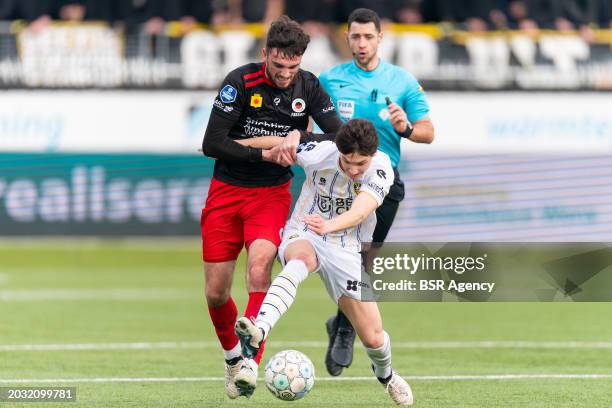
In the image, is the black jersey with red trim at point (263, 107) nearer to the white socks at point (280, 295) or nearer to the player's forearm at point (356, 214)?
the player's forearm at point (356, 214)

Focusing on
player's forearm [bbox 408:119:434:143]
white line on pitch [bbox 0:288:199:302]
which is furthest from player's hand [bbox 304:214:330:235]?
white line on pitch [bbox 0:288:199:302]

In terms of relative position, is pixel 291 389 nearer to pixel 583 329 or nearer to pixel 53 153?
pixel 583 329

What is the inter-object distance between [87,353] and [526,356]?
3.79 metres

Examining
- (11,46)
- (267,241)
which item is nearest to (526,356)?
(267,241)

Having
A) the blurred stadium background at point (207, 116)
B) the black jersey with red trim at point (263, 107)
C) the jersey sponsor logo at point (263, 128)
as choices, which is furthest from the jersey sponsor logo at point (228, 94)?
the blurred stadium background at point (207, 116)

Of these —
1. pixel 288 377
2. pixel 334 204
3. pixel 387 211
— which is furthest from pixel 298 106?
pixel 288 377

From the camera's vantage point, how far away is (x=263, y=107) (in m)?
8.85

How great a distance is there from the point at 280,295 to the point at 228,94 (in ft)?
4.88

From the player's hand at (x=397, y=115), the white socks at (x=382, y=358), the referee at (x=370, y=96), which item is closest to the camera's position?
the white socks at (x=382, y=358)

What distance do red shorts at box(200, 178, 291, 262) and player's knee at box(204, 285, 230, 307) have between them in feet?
0.68

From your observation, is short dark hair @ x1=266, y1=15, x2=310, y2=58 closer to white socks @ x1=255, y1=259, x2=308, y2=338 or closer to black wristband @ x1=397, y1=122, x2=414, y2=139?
black wristband @ x1=397, y1=122, x2=414, y2=139

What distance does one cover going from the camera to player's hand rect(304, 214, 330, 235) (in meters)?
8.01

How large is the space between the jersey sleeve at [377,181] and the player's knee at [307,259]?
538mm

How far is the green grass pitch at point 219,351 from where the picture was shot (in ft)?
29.8
